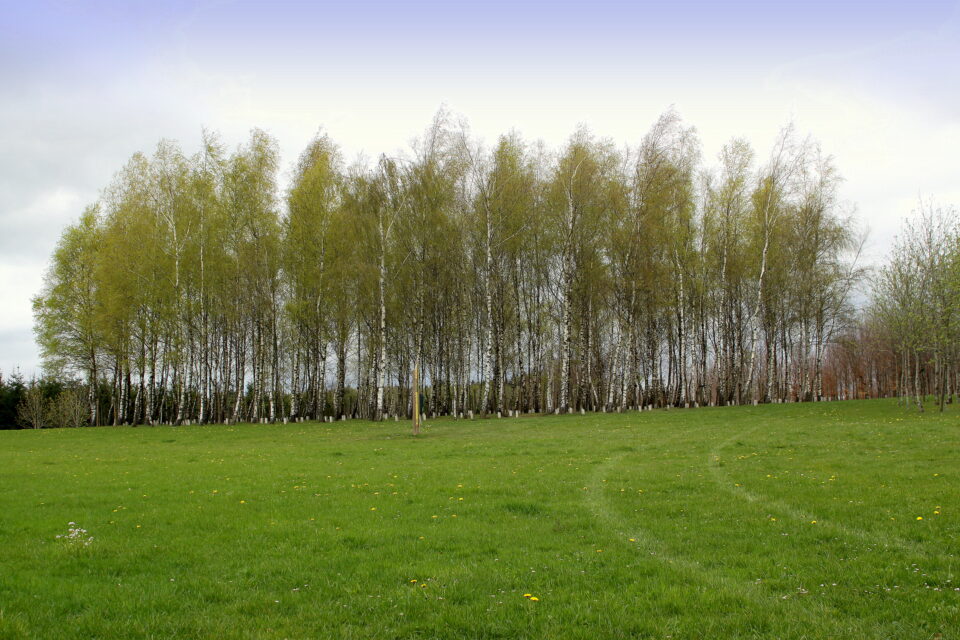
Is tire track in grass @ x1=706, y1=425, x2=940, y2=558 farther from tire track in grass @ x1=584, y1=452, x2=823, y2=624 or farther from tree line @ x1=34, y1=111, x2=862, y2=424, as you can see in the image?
tree line @ x1=34, y1=111, x2=862, y2=424

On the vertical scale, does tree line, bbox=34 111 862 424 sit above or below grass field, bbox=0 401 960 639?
above

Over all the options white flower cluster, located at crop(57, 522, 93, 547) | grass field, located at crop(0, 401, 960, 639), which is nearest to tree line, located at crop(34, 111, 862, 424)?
grass field, located at crop(0, 401, 960, 639)

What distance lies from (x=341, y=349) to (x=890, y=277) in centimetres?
3615

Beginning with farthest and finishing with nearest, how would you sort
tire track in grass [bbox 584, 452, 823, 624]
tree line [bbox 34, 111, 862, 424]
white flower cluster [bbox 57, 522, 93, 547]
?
1. tree line [bbox 34, 111, 862, 424]
2. white flower cluster [bbox 57, 522, 93, 547]
3. tire track in grass [bbox 584, 452, 823, 624]

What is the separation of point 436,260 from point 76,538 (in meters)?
32.1

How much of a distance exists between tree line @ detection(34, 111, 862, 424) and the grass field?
2342cm

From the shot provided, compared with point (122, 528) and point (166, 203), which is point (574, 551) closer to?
point (122, 528)

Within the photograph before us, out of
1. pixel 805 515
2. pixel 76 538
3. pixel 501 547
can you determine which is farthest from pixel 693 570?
pixel 76 538

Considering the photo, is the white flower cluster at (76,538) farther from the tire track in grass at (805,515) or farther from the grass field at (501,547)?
the tire track in grass at (805,515)

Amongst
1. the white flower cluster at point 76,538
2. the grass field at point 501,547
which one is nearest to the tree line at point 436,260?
the grass field at point 501,547

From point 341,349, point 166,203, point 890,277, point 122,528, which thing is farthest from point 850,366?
point 122,528

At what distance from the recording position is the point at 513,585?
22.1ft

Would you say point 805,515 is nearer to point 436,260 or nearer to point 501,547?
point 501,547

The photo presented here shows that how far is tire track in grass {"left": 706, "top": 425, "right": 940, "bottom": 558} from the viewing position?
24.8 feet
